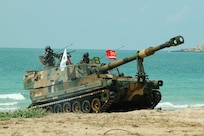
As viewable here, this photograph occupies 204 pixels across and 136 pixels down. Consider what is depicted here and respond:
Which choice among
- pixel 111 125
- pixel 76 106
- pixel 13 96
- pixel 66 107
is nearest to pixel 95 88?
pixel 76 106

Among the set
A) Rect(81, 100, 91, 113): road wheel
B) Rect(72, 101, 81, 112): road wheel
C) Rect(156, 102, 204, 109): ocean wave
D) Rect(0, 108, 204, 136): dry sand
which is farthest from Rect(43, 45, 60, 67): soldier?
Rect(156, 102, 204, 109): ocean wave

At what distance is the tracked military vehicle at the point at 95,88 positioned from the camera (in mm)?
20000

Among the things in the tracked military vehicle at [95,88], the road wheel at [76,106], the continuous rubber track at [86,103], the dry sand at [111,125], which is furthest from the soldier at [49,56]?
the dry sand at [111,125]

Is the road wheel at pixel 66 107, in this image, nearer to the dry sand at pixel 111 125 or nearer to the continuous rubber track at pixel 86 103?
the continuous rubber track at pixel 86 103

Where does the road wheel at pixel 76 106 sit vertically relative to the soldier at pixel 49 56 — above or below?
below

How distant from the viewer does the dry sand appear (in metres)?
12.6

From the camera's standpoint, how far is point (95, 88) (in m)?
20.3

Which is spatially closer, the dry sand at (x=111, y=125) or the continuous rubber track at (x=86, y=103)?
the dry sand at (x=111, y=125)

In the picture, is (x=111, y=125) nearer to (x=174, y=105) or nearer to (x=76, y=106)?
(x=76, y=106)

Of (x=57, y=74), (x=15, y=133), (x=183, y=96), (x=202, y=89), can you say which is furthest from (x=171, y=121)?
(x=202, y=89)

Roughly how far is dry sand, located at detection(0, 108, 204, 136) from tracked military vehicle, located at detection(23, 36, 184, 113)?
3478mm

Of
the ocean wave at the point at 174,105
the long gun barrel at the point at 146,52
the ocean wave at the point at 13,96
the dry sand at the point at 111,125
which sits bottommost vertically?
the ocean wave at the point at 174,105

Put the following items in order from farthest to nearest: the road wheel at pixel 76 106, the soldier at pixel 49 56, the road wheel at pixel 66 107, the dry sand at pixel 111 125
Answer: the soldier at pixel 49 56, the road wheel at pixel 66 107, the road wheel at pixel 76 106, the dry sand at pixel 111 125

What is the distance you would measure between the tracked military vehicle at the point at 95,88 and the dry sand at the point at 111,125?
3478mm
